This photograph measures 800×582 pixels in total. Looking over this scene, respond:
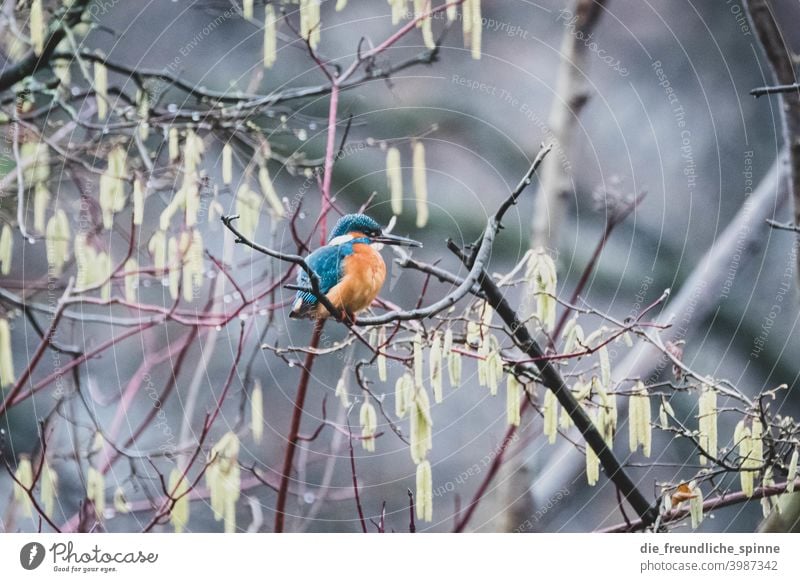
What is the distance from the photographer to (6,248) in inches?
34.4

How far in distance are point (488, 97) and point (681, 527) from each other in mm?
588

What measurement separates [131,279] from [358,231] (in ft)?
0.92

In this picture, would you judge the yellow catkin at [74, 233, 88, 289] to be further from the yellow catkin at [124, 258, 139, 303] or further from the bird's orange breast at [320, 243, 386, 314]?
the bird's orange breast at [320, 243, 386, 314]

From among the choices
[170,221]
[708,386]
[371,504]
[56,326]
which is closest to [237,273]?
[170,221]

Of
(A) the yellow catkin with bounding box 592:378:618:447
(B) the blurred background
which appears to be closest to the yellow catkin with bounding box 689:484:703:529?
(B) the blurred background

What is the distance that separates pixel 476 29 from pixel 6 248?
2.05 ft

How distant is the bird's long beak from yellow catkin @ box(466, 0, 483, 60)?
0.25 metres

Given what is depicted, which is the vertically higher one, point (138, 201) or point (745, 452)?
point (138, 201)

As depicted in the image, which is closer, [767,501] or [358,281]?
[358,281]

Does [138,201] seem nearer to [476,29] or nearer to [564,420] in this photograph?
[476,29]

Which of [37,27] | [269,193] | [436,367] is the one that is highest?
[37,27]

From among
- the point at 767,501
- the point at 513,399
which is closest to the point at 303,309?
the point at 513,399

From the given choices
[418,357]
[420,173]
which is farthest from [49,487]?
[420,173]

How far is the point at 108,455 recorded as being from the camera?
88 centimetres
